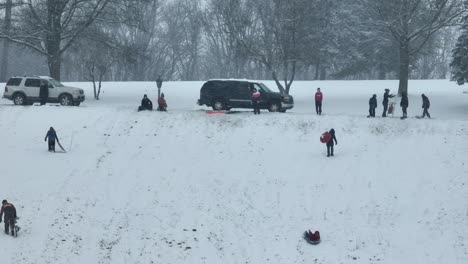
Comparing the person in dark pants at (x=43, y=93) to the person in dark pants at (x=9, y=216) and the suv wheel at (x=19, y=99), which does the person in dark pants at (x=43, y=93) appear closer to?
the suv wheel at (x=19, y=99)

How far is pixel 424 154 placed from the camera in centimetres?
2514

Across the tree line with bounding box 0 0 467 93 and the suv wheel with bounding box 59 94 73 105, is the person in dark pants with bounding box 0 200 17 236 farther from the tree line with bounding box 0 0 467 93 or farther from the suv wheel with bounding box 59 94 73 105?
A: the tree line with bounding box 0 0 467 93

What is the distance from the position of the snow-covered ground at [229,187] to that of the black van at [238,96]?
5.80 feet

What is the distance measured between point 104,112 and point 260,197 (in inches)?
451

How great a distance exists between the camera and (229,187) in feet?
76.1

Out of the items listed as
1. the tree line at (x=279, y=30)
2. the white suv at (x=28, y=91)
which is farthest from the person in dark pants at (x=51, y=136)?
the tree line at (x=279, y=30)

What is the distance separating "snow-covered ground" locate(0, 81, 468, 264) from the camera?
1942cm

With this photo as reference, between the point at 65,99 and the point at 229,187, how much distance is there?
13945mm

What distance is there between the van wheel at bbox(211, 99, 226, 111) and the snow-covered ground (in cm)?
173

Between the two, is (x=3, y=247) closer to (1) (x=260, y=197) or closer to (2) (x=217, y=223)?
(2) (x=217, y=223)

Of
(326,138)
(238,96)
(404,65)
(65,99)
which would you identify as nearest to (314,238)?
(326,138)

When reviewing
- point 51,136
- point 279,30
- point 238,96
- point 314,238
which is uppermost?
point 279,30

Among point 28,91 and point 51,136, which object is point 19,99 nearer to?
point 28,91

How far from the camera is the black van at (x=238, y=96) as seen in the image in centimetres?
3141
